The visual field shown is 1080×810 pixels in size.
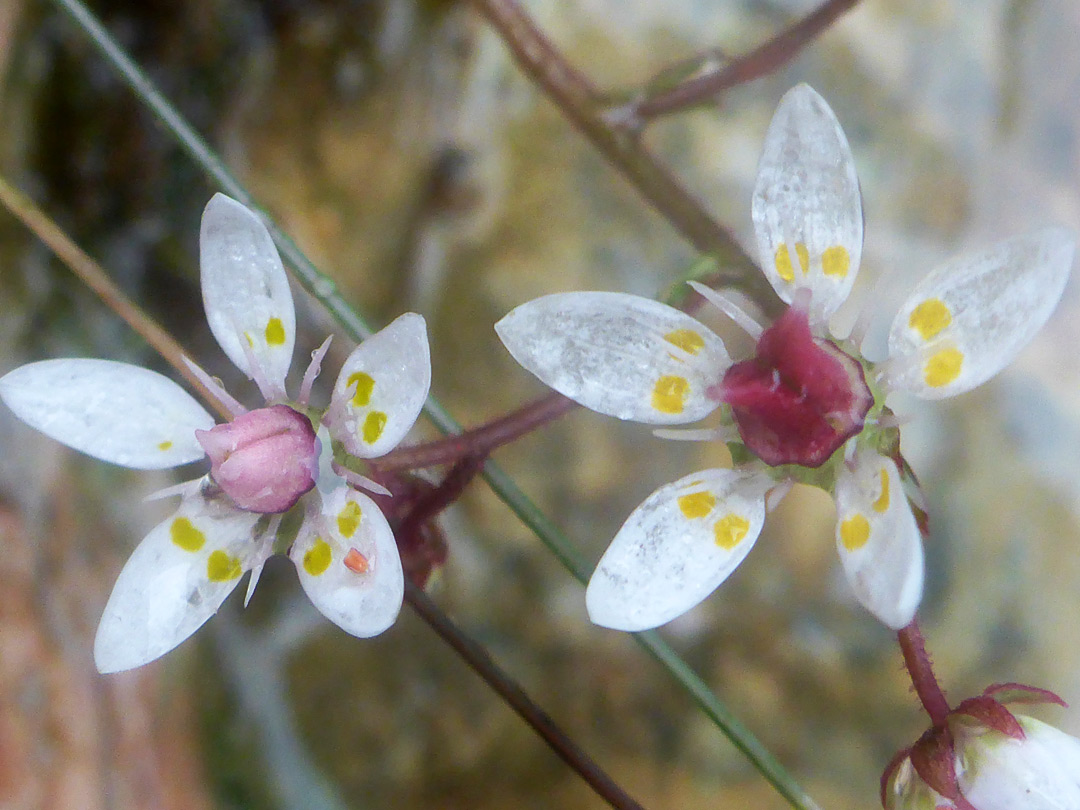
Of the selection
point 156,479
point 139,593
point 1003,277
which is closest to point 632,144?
point 1003,277

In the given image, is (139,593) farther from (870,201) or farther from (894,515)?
(870,201)

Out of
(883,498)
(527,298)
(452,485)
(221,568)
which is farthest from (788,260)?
(527,298)

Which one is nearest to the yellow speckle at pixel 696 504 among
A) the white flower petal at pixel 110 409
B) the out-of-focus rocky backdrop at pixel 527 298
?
the white flower petal at pixel 110 409

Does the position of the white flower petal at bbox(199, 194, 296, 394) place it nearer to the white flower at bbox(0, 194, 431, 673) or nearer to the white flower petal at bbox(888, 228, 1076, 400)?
the white flower at bbox(0, 194, 431, 673)

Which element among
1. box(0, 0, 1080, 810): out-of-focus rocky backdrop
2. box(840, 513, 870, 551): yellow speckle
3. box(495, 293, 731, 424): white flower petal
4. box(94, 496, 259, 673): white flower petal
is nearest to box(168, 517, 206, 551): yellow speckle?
box(94, 496, 259, 673): white flower petal

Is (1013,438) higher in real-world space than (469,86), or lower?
lower
